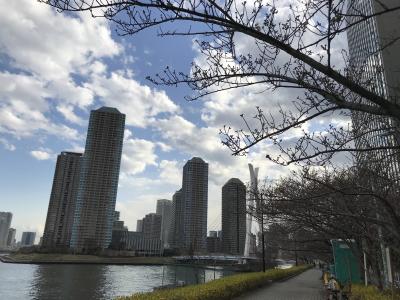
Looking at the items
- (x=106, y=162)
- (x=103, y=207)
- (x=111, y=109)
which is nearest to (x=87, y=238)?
(x=103, y=207)

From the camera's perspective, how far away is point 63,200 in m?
173

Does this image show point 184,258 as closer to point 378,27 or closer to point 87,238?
point 87,238

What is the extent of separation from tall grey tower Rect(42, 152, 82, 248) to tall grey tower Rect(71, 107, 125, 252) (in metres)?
18.8

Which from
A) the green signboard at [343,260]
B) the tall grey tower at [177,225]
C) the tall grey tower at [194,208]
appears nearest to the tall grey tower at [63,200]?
the tall grey tower at [177,225]

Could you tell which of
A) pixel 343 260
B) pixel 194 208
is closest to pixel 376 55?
pixel 343 260

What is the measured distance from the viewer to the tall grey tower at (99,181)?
146000 millimetres

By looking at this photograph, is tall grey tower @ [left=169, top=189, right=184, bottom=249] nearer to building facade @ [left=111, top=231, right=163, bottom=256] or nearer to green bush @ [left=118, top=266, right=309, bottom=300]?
building facade @ [left=111, top=231, right=163, bottom=256]

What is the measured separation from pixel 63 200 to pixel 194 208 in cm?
6251

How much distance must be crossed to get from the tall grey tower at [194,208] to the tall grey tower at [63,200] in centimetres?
5020

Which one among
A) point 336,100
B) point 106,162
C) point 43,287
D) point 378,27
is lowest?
point 43,287

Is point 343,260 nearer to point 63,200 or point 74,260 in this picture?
point 74,260

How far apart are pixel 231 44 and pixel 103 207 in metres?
152

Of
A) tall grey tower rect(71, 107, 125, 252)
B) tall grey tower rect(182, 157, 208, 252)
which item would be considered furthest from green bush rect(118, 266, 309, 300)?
tall grey tower rect(71, 107, 125, 252)

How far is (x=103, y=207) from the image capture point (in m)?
151
